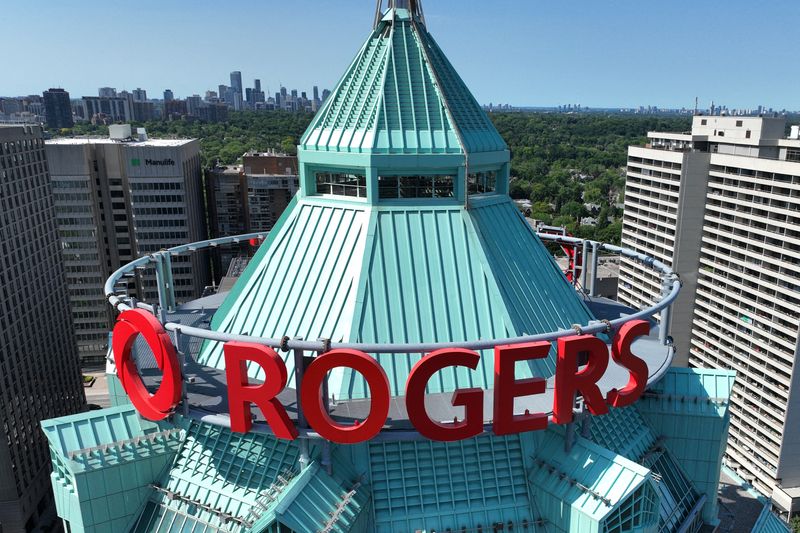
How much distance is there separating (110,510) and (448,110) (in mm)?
26668

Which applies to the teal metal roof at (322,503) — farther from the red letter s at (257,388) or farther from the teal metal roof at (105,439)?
the teal metal roof at (105,439)

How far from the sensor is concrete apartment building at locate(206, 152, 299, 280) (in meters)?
118

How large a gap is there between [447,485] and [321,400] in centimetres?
743

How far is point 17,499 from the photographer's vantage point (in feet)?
213

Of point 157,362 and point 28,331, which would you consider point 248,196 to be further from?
point 157,362

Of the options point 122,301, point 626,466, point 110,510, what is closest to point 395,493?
point 626,466

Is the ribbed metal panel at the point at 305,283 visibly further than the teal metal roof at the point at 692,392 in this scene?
No

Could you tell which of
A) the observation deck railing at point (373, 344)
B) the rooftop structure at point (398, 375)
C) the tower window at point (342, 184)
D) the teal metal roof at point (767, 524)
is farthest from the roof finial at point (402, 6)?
the teal metal roof at point (767, 524)

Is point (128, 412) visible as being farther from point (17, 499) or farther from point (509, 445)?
point (17, 499)

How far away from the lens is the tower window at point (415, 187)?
106 feet

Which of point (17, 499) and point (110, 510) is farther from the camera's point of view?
point (17, 499)

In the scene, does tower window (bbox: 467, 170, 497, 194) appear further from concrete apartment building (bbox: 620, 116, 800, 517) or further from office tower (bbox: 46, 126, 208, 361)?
office tower (bbox: 46, 126, 208, 361)

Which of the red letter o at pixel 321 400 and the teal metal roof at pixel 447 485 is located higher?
the red letter o at pixel 321 400

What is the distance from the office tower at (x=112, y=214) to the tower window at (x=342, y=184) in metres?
75.2
